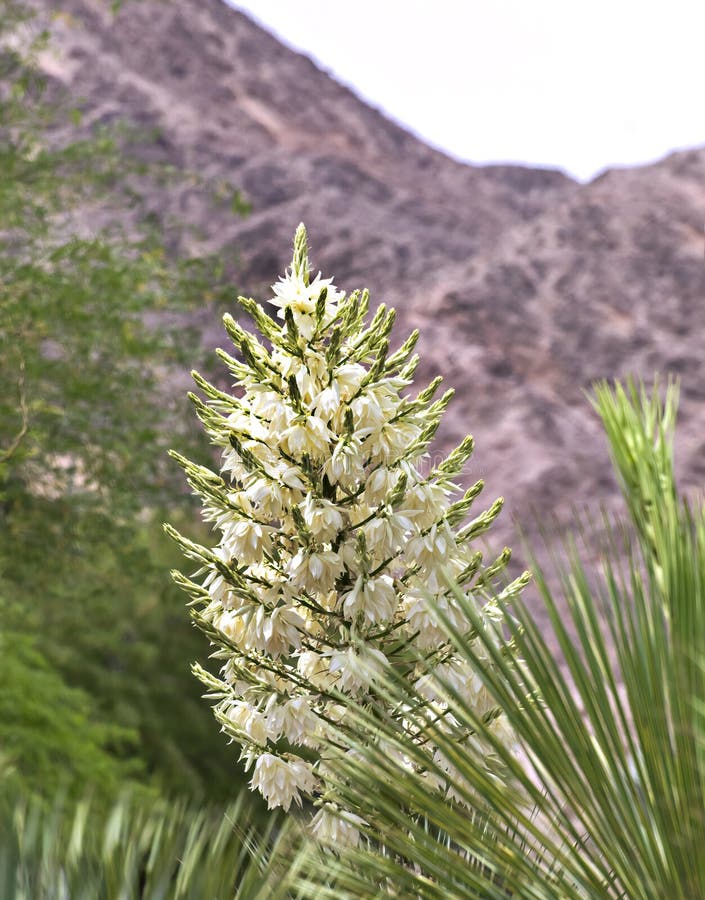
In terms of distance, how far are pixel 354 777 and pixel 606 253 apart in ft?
40.3

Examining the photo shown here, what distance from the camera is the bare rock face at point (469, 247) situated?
1145 centimetres

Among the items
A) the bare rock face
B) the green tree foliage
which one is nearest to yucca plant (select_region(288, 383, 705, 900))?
the green tree foliage

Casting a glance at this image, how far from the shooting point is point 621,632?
61.5 inches

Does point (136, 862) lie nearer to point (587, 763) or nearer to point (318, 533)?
point (318, 533)

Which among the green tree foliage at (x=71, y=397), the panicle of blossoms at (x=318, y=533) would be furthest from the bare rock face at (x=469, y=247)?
the panicle of blossoms at (x=318, y=533)

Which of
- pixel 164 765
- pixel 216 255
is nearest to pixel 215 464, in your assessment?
pixel 216 255

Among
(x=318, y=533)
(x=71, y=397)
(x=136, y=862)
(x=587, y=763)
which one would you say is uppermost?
(x=71, y=397)

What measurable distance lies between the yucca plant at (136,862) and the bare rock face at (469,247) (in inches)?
304

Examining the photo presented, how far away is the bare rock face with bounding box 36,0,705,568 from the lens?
1145 cm

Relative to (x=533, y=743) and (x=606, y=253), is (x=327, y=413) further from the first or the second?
(x=606, y=253)

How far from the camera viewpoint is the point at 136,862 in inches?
86.7

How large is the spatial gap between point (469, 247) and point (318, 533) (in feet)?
47.1

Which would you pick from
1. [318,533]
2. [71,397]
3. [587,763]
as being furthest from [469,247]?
[587,763]

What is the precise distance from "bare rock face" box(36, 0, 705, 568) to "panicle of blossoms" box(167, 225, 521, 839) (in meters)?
7.40
